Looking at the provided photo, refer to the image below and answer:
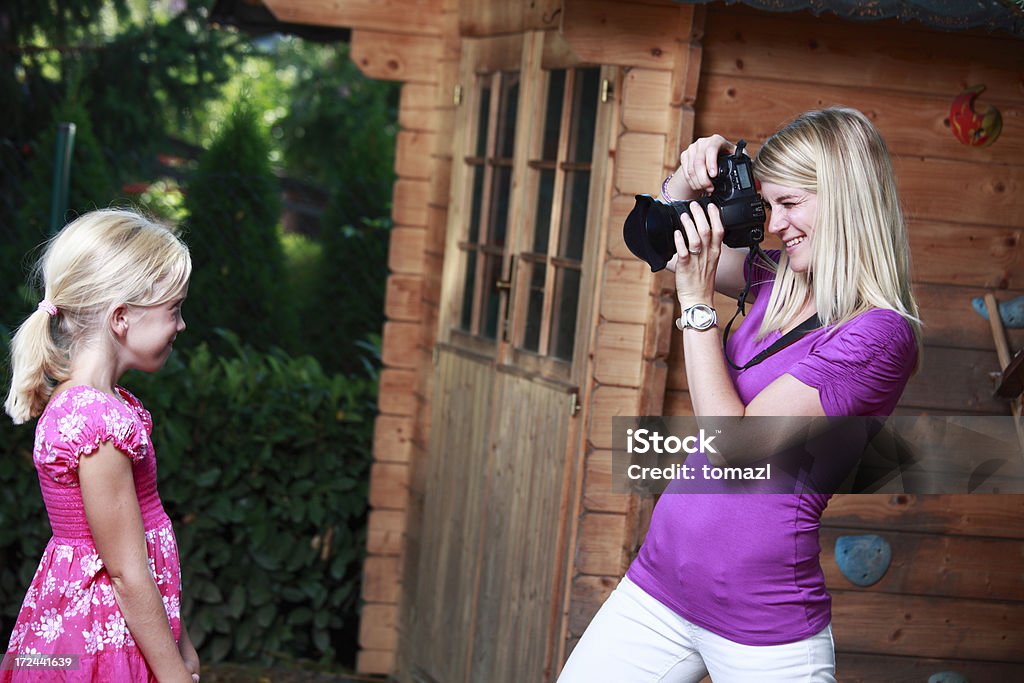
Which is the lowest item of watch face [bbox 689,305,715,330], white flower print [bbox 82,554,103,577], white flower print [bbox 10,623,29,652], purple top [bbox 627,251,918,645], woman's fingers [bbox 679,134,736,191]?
white flower print [bbox 10,623,29,652]

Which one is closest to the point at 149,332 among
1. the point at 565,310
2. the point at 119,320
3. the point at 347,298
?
the point at 119,320

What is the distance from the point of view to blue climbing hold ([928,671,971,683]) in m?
3.58

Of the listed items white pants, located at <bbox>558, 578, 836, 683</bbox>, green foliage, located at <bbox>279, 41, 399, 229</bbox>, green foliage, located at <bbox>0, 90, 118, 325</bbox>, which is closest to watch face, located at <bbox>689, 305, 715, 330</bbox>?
white pants, located at <bbox>558, 578, 836, 683</bbox>

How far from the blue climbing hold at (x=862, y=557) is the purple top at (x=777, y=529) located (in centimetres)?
139

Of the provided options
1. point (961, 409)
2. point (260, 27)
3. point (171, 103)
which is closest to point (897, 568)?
point (961, 409)

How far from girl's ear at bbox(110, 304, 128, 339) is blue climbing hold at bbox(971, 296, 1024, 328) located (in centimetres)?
240

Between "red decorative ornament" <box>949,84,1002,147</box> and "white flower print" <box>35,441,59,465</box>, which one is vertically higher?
"red decorative ornament" <box>949,84,1002,147</box>

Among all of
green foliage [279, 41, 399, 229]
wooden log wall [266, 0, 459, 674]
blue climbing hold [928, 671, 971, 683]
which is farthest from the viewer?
green foliage [279, 41, 399, 229]

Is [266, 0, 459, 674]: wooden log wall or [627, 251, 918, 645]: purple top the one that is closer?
[627, 251, 918, 645]: purple top

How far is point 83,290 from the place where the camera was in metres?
2.16

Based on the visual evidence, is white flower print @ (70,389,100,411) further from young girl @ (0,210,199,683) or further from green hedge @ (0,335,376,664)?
green hedge @ (0,335,376,664)

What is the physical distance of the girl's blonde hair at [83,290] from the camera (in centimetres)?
216

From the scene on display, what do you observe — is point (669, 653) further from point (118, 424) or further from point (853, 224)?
point (118, 424)

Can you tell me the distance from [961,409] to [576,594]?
1.24 meters
